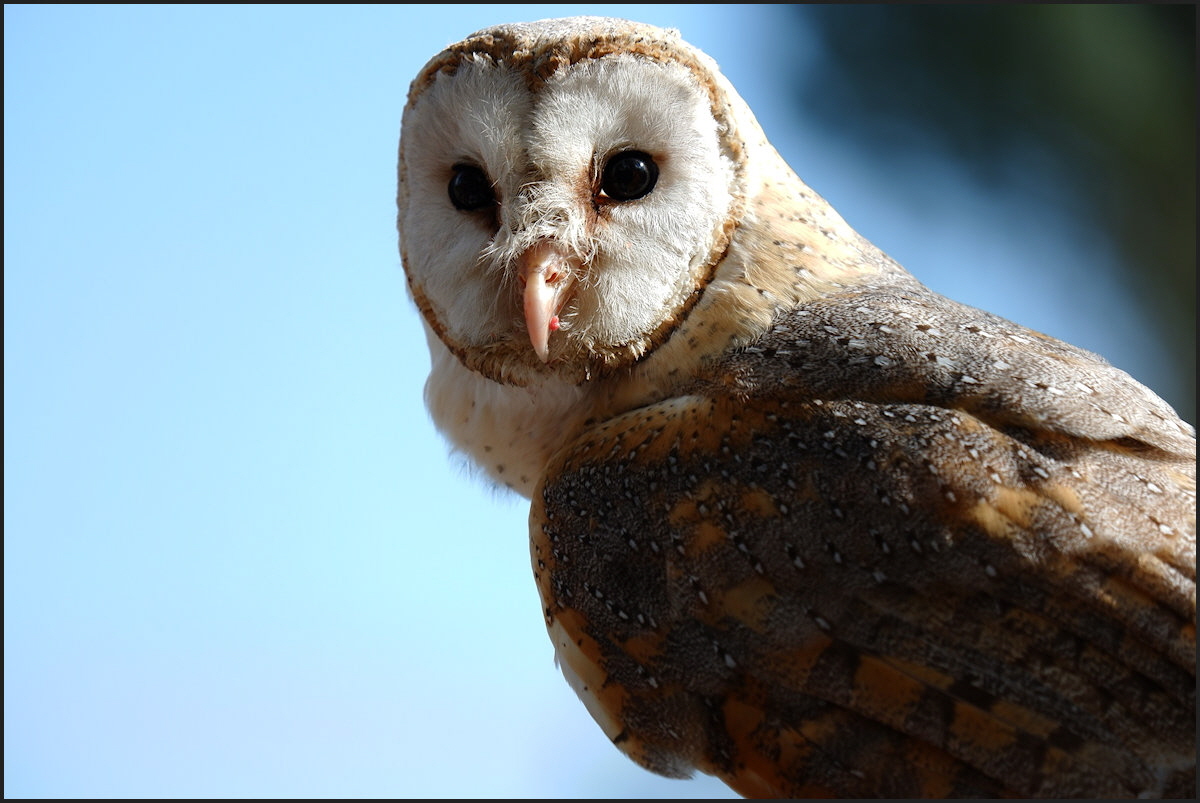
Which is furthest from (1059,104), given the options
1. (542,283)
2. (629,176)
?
(542,283)

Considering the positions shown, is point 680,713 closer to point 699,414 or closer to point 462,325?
point 699,414

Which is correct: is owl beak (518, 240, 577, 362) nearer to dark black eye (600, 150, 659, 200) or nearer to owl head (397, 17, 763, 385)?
owl head (397, 17, 763, 385)

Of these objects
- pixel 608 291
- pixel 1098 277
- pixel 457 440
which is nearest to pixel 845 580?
pixel 608 291

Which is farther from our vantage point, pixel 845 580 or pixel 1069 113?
pixel 1069 113

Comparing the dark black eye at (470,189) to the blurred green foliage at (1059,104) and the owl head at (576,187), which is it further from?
the blurred green foliage at (1059,104)

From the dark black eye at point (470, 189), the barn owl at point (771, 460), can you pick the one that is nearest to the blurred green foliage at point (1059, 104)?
the barn owl at point (771, 460)

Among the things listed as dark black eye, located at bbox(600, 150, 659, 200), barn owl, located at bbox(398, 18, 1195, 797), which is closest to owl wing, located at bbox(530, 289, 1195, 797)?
barn owl, located at bbox(398, 18, 1195, 797)
